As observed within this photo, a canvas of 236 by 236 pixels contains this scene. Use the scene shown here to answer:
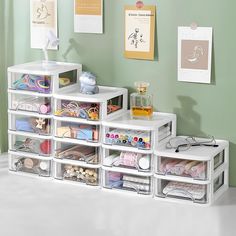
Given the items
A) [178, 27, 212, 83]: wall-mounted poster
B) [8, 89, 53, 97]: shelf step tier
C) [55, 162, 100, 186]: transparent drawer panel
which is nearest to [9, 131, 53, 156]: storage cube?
[55, 162, 100, 186]: transparent drawer panel

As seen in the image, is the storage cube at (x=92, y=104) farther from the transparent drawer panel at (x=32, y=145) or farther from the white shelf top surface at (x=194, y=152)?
the white shelf top surface at (x=194, y=152)

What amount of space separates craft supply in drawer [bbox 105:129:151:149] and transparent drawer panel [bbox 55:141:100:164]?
11 centimetres

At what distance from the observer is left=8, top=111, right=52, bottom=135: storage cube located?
11.3 feet

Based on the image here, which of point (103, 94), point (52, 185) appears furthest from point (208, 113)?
point (52, 185)

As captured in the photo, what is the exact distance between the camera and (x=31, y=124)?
349cm

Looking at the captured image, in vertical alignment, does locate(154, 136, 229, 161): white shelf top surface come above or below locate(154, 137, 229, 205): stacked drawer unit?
above

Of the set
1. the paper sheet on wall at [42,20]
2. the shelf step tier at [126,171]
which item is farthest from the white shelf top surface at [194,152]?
the paper sheet on wall at [42,20]

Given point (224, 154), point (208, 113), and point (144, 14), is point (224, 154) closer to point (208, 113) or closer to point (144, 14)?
point (208, 113)

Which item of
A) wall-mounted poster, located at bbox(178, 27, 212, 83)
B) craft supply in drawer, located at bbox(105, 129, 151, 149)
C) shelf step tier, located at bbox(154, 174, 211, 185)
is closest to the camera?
shelf step tier, located at bbox(154, 174, 211, 185)

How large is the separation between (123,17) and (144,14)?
5.2 inches

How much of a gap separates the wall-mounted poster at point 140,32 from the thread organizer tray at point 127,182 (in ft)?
2.04

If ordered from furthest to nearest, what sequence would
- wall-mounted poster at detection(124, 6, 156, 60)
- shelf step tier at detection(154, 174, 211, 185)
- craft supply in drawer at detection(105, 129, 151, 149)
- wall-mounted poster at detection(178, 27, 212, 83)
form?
wall-mounted poster at detection(124, 6, 156, 60) → wall-mounted poster at detection(178, 27, 212, 83) → craft supply in drawer at detection(105, 129, 151, 149) → shelf step tier at detection(154, 174, 211, 185)

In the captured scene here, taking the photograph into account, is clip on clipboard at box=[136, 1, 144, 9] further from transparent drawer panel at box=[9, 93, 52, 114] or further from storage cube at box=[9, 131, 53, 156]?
storage cube at box=[9, 131, 53, 156]

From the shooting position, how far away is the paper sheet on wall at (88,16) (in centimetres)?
352
